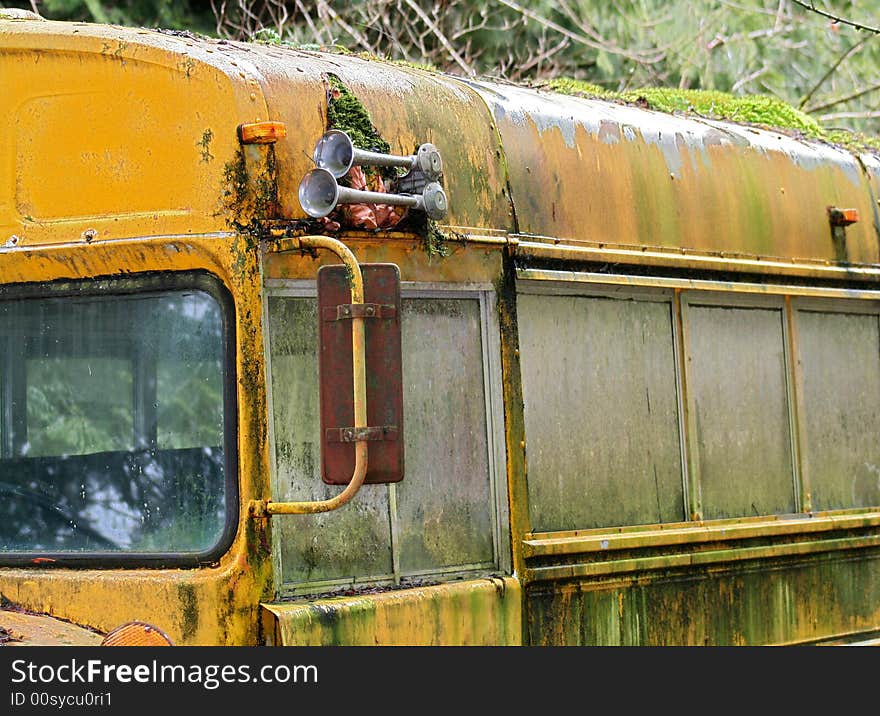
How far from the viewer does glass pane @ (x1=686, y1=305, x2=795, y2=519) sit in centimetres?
539

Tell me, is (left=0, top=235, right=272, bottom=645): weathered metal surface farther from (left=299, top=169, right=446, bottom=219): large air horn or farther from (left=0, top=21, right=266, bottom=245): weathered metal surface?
(left=299, top=169, right=446, bottom=219): large air horn

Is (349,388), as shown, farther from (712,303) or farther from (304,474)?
(712,303)

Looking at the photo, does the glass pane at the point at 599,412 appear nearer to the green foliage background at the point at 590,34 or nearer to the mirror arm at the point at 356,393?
the mirror arm at the point at 356,393

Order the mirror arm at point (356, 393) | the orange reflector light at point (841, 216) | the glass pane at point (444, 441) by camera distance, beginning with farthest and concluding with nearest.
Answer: the orange reflector light at point (841, 216)
the glass pane at point (444, 441)
the mirror arm at point (356, 393)

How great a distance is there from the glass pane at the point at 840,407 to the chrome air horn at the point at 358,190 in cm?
216

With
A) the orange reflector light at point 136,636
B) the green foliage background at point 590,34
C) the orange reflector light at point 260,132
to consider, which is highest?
the green foliage background at point 590,34

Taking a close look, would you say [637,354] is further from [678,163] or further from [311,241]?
[311,241]

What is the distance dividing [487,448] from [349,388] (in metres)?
0.95

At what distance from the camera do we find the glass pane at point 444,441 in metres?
4.38

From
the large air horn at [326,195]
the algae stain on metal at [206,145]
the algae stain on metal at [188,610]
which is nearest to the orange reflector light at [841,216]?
the large air horn at [326,195]

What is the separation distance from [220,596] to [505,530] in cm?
104

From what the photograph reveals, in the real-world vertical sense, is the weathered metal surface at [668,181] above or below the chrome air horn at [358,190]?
above

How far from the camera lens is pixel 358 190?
4.10 metres

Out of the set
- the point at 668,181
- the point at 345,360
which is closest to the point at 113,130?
the point at 345,360
